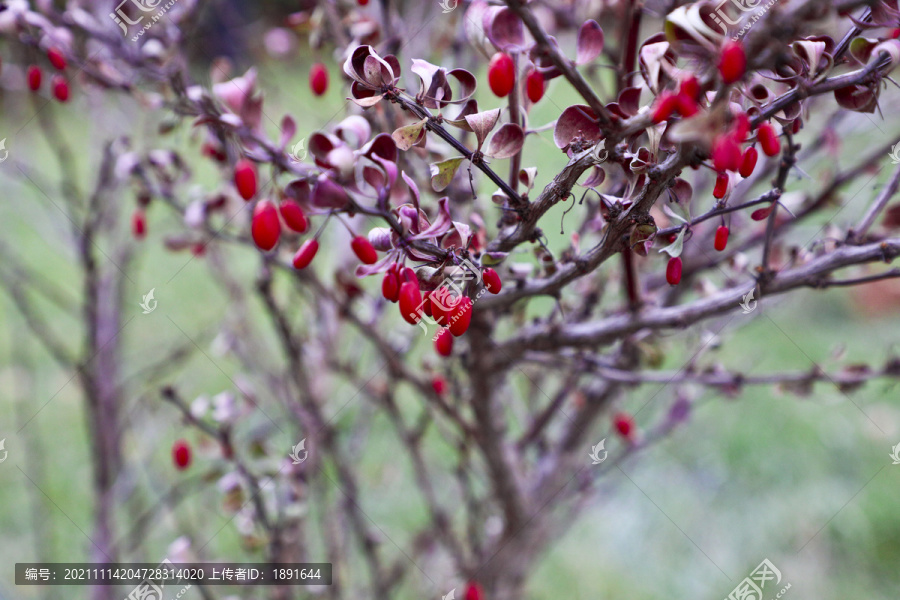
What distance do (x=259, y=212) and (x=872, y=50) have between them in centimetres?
47

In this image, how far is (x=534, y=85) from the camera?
522 millimetres

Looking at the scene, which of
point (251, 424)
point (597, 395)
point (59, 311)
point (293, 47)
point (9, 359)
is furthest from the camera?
point (59, 311)

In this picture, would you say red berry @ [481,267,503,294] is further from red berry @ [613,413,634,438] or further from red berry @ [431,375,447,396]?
red berry @ [613,413,634,438]

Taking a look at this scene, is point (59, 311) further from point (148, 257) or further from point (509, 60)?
point (509, 60)

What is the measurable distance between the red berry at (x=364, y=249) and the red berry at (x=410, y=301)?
6 cm

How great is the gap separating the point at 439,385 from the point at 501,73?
0.51m

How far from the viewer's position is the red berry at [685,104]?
0.37 m

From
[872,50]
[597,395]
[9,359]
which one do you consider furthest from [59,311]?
[872,50]

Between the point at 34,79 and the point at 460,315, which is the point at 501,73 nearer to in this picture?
the point at 460,315

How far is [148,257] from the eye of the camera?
377 cm

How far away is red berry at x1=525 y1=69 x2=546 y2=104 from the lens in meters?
0.52

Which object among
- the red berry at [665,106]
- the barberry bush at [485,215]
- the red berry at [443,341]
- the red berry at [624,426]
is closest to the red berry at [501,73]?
the barberry bush at [485,215]

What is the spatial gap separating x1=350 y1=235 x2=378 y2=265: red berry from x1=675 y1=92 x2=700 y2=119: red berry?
25 centimetres

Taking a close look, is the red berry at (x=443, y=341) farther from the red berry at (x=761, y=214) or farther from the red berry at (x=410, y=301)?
the red berry at (x=761, y=214)
